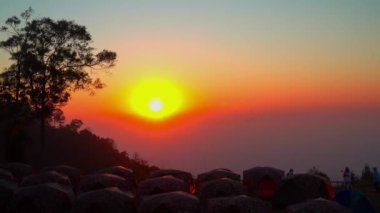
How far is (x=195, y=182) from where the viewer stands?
98.7ft

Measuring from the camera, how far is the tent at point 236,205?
17.9 metres

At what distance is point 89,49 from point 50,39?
2.82m

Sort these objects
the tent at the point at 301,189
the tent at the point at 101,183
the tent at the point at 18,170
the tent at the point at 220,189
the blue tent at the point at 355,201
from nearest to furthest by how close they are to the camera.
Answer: the blue tent at the point at 355,201 < the tent at the point at 220,189 < the tent at the point at 101,183 < the tent at the point at 301,189 < the tent at the point at 18,170

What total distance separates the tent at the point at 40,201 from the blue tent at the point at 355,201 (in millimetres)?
11254

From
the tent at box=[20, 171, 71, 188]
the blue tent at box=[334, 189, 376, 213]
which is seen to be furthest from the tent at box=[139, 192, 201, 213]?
the tent at box=[20, 171, 71, 188]

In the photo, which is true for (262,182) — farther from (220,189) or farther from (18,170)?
(18,170)

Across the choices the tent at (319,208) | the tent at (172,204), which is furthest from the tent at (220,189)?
the tent at (319,208)

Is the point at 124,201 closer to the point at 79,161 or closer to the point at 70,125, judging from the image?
the point at 79,161

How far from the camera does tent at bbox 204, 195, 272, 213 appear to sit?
17922 mm

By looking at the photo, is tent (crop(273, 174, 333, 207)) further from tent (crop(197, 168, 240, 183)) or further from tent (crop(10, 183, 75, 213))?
tent (crop(10, 183, 75, 213))

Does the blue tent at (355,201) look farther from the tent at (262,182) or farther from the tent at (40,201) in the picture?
the tent at (40,201)

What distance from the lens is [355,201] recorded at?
20297mm

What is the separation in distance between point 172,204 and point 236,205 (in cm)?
230

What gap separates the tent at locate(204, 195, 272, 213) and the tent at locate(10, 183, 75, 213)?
5.96 metres
